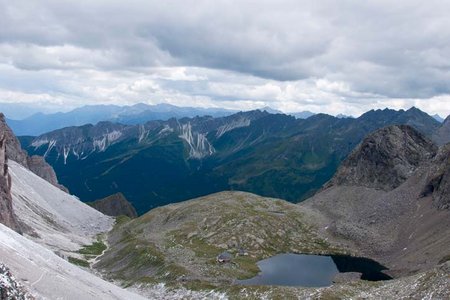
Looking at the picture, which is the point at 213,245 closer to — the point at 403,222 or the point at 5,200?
the point at 5,200

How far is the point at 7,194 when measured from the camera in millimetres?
128750

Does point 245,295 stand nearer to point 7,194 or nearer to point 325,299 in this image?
point 325,299

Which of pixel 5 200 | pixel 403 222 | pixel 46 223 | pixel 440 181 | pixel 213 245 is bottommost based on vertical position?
pixel 46 223

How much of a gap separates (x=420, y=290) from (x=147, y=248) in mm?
78816

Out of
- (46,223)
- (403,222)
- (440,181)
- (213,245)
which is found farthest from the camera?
(440,181)

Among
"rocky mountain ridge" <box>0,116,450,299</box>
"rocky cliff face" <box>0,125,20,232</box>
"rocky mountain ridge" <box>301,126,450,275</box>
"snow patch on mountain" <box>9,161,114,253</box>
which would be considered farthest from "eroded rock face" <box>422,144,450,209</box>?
"rocky cliff face" <box>0,125,20,232</box>

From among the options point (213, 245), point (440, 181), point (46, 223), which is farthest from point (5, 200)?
point (440, 181)

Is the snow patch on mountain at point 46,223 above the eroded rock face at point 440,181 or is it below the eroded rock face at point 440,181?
below

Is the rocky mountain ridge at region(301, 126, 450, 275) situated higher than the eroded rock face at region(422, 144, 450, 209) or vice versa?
the eroded rock face at region(422, 144, 450, 209)

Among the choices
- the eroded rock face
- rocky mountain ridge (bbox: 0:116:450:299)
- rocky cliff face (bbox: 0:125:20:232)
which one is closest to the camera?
rocky mountain ridge (bbox: 0:116:450:299)

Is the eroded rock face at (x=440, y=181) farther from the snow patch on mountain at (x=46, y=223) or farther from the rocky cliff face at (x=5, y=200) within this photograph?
the rocky cliff face at (x=5, y=200)

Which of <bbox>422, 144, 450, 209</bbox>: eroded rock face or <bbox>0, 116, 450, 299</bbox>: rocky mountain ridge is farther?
<bbox>422, 144, 450, 209</bbox>: eroded rock face

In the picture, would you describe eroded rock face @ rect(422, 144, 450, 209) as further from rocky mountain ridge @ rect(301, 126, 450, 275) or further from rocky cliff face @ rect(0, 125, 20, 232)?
rocky cliff face @ rect(0, 125, 20, 232)

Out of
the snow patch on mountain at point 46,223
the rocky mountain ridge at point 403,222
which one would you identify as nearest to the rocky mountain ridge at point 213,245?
the rocky mountain ridge at point 403,222
